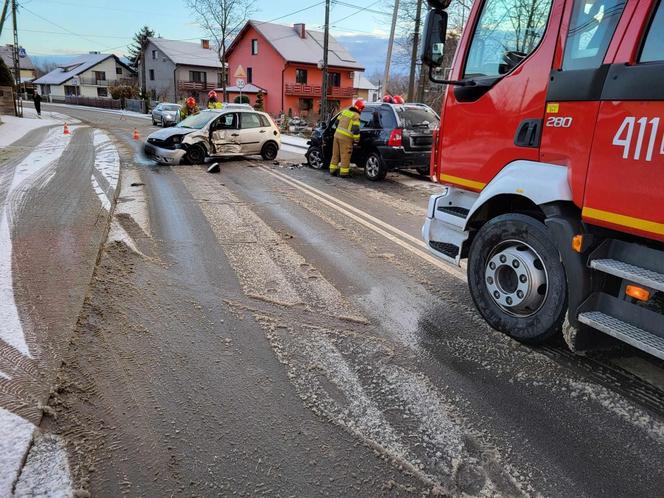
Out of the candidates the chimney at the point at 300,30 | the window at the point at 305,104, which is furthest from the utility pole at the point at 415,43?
the chimney at the point at 300,30

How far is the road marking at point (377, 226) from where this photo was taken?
556cm

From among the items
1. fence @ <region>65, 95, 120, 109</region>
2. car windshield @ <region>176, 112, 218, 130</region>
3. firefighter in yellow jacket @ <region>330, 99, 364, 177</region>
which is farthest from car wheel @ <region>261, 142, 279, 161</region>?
fence @ <region>65, 95, 120, 109</region>

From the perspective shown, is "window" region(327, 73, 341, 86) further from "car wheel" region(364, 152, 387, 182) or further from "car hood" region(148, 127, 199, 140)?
"car wheel" region(364, 152, 387, 182)

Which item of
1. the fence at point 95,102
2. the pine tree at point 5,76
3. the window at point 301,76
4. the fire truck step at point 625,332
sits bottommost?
the fire truck step at point 625,332

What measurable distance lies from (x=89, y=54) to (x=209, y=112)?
9558 centimetres

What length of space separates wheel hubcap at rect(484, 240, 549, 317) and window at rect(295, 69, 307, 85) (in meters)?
47.4

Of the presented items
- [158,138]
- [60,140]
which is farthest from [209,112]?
[60,140]

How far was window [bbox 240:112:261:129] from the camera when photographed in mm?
14301

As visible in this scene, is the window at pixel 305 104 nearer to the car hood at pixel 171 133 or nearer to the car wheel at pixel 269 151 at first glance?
the car wheel at pixel 269 151

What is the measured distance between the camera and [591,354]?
3.62m

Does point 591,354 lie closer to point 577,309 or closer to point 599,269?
point 577,309

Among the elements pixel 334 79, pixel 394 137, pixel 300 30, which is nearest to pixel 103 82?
pixel 300 30

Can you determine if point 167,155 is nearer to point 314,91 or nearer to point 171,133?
point 171,133

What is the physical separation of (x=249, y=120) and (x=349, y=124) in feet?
13.4
